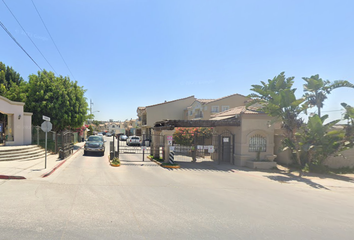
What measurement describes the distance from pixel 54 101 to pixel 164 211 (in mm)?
21913

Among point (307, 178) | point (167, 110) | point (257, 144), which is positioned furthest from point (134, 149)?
point (167, 110)

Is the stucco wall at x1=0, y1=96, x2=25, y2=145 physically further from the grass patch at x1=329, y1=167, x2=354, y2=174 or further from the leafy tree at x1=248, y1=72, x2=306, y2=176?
the grass patch at x1=329, y1=167, x2=354, y2=174

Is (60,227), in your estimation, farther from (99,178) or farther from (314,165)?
(314,165)

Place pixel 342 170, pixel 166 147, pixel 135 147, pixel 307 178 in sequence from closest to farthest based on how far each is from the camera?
pixel 307 178
pixel 342 170
pixel 166 147
pixel 135 147

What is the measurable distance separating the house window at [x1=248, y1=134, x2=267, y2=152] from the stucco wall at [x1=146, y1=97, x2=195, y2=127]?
26.4 m

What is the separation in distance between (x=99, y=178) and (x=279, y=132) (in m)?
12.9

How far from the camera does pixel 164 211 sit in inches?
237

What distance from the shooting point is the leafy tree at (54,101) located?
23375mm

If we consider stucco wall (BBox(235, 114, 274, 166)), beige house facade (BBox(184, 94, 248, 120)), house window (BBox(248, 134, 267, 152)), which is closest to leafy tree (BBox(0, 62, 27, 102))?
stucco wall (BBox(235, 114, 274, 166))

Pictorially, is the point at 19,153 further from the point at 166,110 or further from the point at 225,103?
the point at 166,110

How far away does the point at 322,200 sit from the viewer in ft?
27.5

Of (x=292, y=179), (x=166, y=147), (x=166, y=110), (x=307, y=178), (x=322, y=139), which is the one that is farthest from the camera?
(x=166, y=110)

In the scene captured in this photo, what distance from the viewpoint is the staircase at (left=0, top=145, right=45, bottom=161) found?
573 inches

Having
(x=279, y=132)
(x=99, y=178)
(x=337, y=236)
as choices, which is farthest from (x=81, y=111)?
(x=337, y=236)
